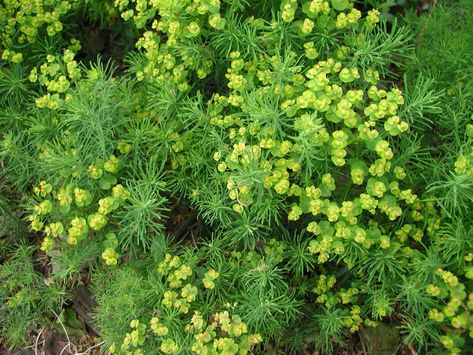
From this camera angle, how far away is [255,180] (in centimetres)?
286

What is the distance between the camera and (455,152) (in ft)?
9.95

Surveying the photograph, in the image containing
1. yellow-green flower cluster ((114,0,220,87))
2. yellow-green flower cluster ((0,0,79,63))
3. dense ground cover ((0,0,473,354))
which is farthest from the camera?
yellow-green flower cluster ((0,0,79,63))

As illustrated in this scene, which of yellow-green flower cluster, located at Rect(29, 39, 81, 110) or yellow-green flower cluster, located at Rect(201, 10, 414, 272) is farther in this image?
yellow-green flower cluster, located at Rect(29, 39, 81, 110)

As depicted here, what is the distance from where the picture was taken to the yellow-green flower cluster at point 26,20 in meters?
3.65

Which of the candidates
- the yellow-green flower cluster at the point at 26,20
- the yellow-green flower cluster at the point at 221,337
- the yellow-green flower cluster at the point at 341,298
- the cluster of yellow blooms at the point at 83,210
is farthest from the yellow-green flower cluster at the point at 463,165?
the yellow-green flower cluster at the point at 26,20

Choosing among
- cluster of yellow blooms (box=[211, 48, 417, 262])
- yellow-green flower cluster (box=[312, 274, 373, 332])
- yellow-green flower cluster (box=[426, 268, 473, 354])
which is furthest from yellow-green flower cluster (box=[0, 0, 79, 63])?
yellow-green flower cluster (box=[426, 268, 473, 354])

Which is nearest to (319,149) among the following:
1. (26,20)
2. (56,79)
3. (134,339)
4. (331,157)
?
(331,157)

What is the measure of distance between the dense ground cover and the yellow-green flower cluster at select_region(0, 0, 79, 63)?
0.6 inches

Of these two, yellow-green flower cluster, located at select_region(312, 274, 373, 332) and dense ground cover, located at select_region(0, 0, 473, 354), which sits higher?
dense ground cover, located at select_region(0, 0, 473, 354)

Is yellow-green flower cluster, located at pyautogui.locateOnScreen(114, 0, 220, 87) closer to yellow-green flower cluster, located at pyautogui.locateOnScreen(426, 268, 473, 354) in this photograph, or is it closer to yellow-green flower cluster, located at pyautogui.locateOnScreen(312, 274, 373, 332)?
yellow-green flower cluster, located at pyautogui.locateOnScreen(312, 274, 373, 332)

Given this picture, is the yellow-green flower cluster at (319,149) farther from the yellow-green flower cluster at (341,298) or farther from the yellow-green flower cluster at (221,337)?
the yellow-green flower cluster at (221,337)

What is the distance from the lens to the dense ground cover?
116 inches

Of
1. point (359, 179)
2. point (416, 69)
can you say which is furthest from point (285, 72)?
point (416, 69)

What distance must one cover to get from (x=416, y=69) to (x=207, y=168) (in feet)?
5.29
